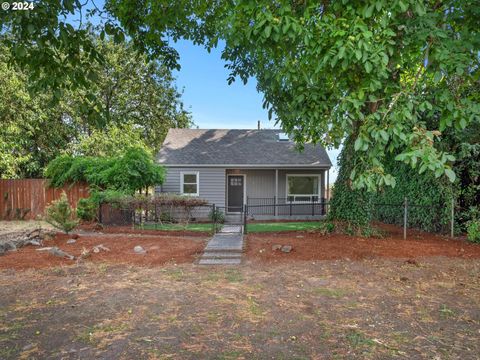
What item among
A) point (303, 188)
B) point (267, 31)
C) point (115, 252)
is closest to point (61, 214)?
point (115, 252)

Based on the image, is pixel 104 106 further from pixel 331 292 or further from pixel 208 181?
pixel 331 292

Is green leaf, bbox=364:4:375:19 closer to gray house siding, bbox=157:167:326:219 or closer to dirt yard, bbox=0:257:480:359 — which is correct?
dirt yard, bbox=0:257:480:359

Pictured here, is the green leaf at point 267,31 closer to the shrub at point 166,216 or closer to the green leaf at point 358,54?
the green leaf at point 358,54

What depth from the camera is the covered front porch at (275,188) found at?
17.1 m

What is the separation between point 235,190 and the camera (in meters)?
17.4

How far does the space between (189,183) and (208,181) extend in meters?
0.98

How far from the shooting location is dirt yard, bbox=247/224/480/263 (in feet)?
23.6

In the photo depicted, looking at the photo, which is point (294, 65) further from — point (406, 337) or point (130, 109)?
point (130, 109)

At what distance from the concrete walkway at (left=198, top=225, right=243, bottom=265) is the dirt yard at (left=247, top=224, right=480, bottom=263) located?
0.28 metres

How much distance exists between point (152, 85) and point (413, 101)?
75.4 ft

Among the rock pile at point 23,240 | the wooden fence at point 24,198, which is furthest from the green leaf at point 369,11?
the wooden fence at point 24,198

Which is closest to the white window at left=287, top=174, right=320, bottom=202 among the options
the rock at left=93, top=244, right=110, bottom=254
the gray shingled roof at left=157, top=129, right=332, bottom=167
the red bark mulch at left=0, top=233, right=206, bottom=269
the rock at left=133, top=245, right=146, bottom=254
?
the gray shingled roof at left=157, top=129, right=332, bottom=167

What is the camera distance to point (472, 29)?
447cm

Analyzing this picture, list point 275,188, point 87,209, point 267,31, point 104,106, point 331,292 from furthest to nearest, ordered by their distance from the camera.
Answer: point 104,106 → point 275,188 → point 87,209 → point 331,292 → point 267,31
